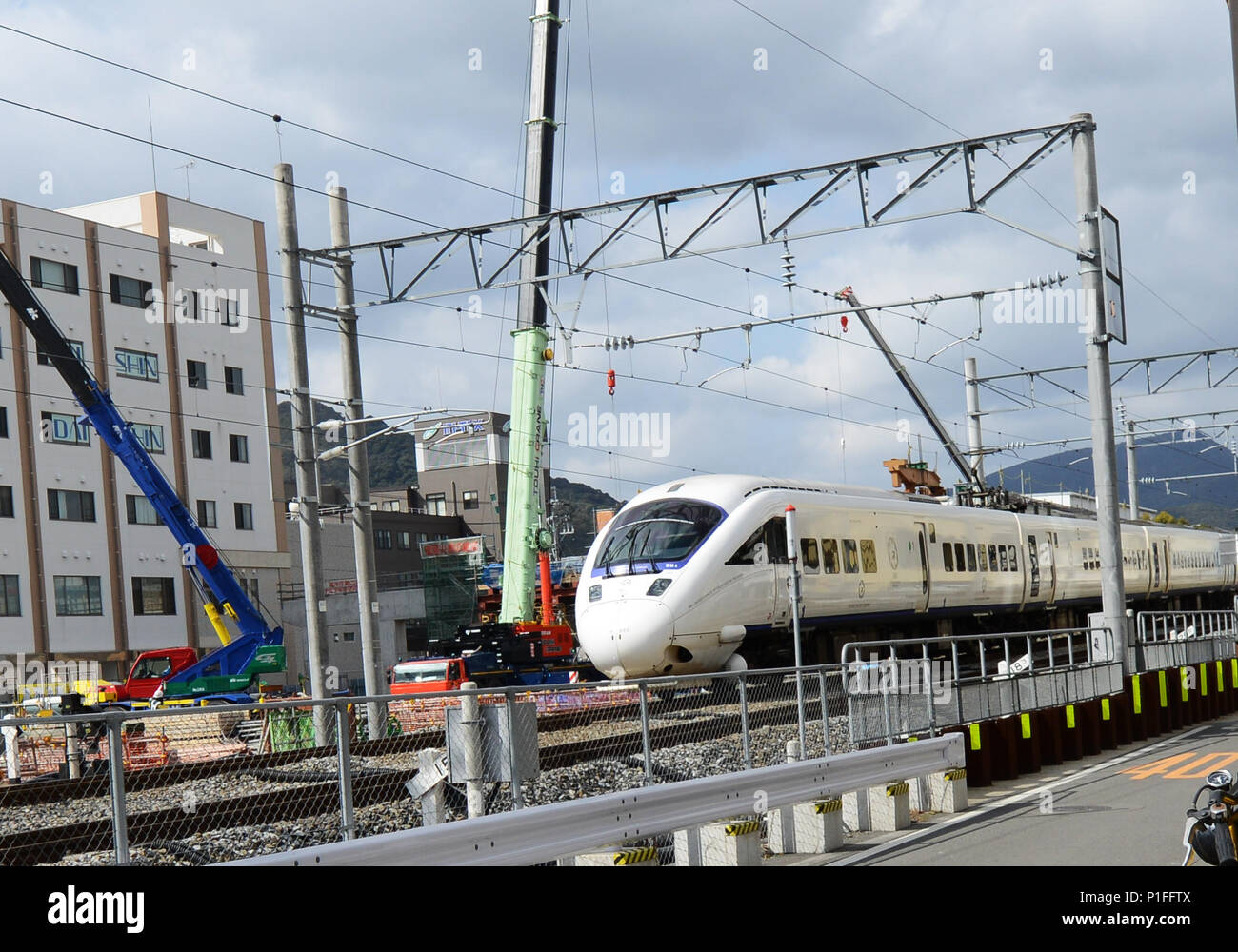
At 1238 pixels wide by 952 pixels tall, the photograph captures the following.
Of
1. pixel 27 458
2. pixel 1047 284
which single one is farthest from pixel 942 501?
pixel 27 458

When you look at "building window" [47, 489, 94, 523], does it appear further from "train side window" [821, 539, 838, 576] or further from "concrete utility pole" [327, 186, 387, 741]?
"train side window" [821, 539, 838, 576]

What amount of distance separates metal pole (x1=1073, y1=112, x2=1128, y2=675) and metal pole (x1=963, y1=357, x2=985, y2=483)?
17554 millimetres

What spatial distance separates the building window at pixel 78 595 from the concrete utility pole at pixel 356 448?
27443 millimetres

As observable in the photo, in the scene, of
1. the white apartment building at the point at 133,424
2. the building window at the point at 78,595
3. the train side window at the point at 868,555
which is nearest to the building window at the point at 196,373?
the white apartment building at the point at 133,424

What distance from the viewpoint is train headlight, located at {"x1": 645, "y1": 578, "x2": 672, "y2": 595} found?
21234mm

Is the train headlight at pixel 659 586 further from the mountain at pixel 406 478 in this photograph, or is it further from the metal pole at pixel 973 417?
the mountain at pixel 406 478

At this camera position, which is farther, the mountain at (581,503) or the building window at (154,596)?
the mountain at (581,503)

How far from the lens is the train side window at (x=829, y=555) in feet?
78.8

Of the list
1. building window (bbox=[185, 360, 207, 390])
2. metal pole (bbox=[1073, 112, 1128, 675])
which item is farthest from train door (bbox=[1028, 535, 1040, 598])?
building window (bbox=[185, 360, 207, 390])

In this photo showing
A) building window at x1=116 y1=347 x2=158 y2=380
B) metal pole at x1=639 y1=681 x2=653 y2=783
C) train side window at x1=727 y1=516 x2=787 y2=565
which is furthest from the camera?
building window at x1=116 y1=347 x2=158 y2=380

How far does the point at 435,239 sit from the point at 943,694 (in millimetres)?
12827

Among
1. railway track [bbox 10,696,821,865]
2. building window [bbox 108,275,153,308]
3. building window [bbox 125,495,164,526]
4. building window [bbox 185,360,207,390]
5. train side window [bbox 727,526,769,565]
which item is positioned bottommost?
railway track [bbox 10,696,821,865]

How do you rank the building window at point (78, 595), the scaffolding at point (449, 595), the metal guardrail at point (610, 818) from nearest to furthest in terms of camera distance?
the metal guardrail at point (610, 818) → the building window at point (78, 595) → the scaffolding at point (449, 595)
